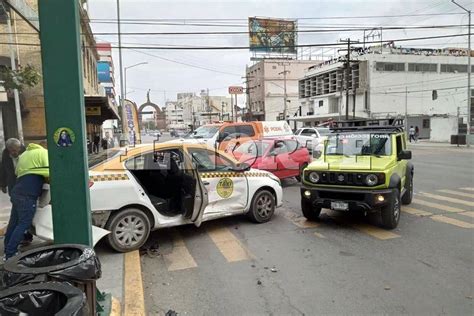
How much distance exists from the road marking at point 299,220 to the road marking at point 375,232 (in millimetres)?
800

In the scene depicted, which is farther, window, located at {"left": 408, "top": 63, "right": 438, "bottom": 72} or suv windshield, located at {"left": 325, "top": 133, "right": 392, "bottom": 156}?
window, located at {"left": 408, "top": 63, "right": 438, "bottom": 72}

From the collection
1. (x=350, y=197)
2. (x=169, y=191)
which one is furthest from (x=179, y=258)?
(x=350, y=197)

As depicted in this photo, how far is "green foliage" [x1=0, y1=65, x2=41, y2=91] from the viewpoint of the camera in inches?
314

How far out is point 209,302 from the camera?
444 centimetres

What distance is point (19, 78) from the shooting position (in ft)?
27.0

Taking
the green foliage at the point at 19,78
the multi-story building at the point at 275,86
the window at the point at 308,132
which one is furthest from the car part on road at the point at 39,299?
the multi-story building at the point at 275,86

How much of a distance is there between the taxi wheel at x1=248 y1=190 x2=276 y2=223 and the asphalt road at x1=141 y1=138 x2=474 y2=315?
186 mm

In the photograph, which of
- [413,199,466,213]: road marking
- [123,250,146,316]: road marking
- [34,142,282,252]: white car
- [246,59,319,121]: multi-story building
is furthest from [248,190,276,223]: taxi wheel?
[246,59,319,121]: multi-story building

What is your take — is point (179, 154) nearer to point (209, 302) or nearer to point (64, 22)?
point (209, 302)

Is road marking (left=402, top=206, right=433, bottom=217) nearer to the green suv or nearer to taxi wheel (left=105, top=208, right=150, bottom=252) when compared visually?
the green suv

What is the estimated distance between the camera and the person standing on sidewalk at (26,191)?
209 inches

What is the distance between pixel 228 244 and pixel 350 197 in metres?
2.41

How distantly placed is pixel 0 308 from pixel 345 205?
579cm

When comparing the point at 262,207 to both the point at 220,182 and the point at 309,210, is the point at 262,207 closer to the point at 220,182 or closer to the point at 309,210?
the point at 309,210
